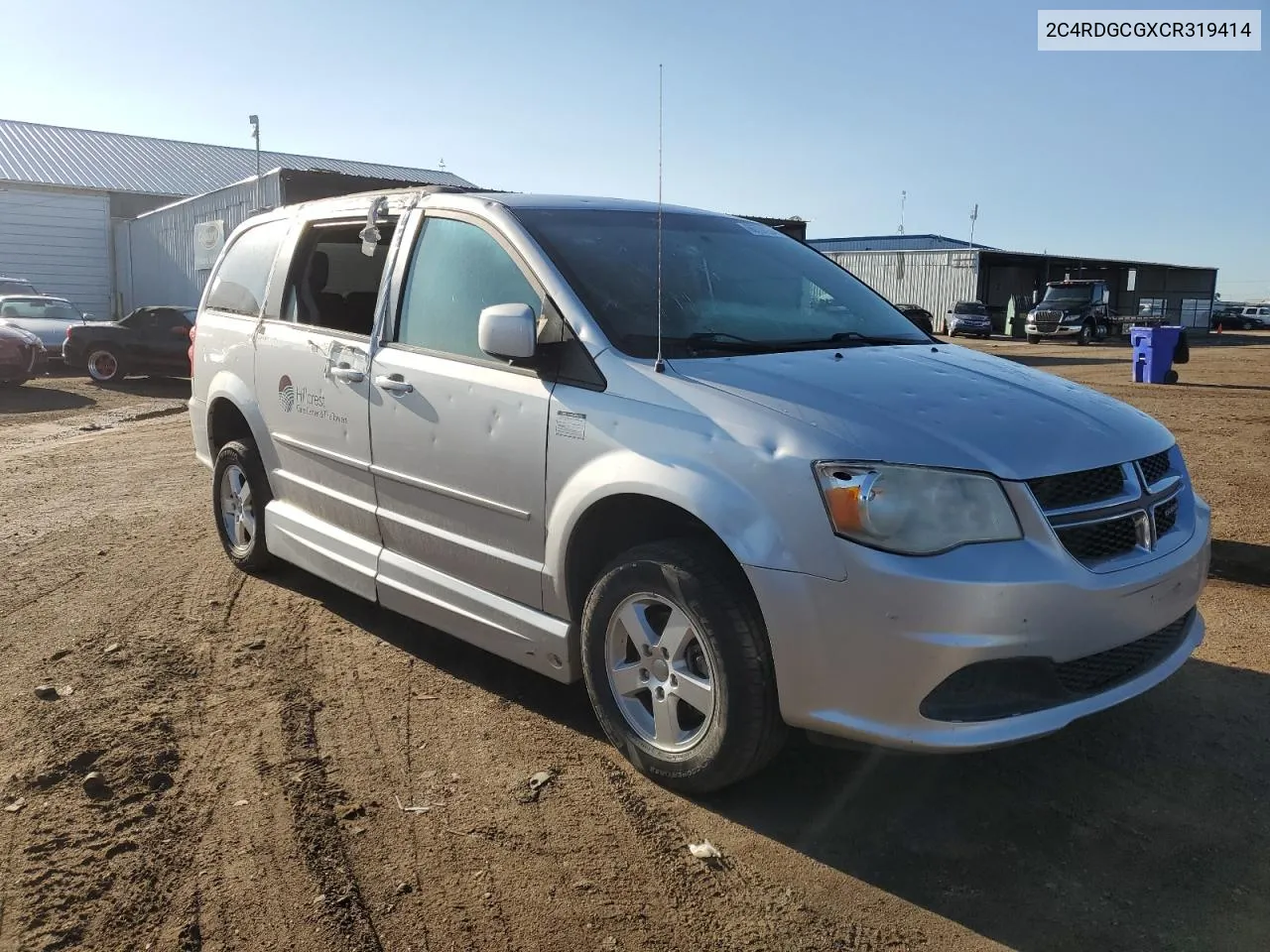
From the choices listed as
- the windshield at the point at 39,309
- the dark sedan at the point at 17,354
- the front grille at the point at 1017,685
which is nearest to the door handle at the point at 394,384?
the front grille at the point at 1017,685

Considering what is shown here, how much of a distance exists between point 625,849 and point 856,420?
54.2 inches

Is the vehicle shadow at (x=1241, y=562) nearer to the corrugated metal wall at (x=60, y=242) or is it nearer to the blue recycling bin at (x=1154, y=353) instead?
the blue recycling bin at (x=1154, y=353)

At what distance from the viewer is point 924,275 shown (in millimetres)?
49188

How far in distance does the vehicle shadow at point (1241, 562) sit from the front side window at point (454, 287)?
4054 mm

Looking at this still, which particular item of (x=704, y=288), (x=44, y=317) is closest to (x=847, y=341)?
(x=704, y=288)

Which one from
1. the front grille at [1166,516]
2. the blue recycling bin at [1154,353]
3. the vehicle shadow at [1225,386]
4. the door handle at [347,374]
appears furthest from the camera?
the blue recycling bin at [1154,353]

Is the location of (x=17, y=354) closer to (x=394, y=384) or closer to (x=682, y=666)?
(x=394, y=384)

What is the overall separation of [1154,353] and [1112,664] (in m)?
17.7

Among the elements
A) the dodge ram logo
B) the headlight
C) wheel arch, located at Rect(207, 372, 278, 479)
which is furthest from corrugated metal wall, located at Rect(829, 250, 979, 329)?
the headlight

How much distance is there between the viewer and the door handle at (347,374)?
4.36 meters

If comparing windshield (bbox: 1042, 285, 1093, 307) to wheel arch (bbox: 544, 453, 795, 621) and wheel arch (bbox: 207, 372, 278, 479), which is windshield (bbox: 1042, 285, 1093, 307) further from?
wheel arch (bbox: 544, 453, 795, 621)

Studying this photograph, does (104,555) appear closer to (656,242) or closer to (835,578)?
(656,242)

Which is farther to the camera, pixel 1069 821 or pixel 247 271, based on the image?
pixel 247 271

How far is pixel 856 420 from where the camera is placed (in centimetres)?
294
